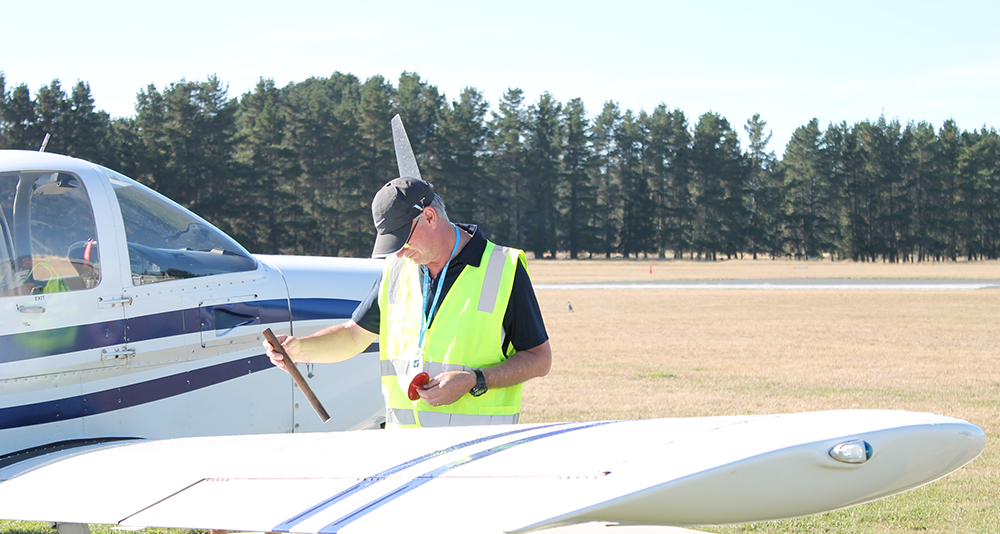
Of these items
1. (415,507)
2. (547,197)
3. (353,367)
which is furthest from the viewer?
(547,197)

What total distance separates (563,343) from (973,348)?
24.8 ft

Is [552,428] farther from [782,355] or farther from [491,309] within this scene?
[782,355]

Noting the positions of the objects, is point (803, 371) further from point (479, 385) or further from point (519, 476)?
point (519, 476)

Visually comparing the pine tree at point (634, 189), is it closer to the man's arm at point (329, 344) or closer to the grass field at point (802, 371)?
the grass field at point (802, 371)

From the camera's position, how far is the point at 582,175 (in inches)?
3297

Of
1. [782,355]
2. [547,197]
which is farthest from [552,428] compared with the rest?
[547,197]

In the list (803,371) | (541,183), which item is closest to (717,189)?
(541,183)

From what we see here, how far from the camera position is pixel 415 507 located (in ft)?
6.58

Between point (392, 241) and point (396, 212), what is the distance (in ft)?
0.38

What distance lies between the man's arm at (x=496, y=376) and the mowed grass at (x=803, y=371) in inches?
99.4

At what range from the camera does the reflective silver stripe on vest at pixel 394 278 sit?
341 centimetres

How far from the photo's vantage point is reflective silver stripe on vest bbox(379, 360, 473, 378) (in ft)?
10.2

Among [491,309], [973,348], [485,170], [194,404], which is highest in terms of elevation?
[485,170]

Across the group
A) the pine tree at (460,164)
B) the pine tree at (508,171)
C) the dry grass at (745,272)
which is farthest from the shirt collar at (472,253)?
the pine tree at (508,171)
